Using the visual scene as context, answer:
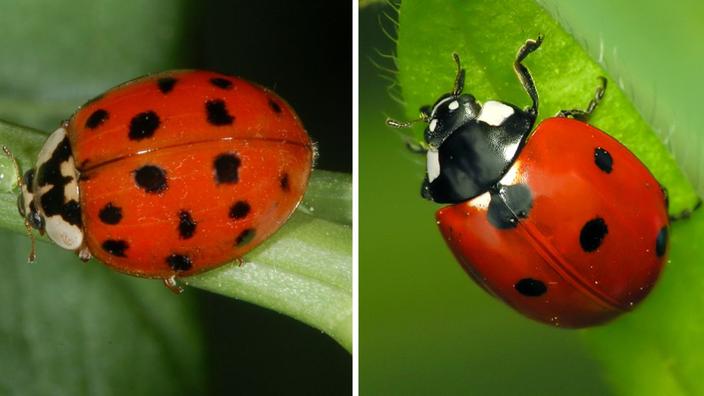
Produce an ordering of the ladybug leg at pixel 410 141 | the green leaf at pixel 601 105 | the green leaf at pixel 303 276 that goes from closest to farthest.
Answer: the green leaf at pixel 601 105, the green leaf at pixel 303 276, the ladybug leg at pixel 410 141

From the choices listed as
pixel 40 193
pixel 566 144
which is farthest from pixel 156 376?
pixel 566 144

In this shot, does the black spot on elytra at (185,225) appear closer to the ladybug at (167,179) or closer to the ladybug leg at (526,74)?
the ladybug at (167,179)

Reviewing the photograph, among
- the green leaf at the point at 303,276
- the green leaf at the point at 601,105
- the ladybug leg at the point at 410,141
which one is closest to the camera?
the green leaf at the point at 601,105

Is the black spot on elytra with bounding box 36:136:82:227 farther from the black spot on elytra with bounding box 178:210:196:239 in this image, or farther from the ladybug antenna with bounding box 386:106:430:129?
the ladybug antenna with bounding box 386:106:430:129

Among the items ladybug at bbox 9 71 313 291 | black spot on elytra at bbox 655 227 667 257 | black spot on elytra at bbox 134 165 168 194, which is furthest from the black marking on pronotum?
black spot on elytra at bbox 655 227 667 257

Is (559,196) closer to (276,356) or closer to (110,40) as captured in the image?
(276,356)

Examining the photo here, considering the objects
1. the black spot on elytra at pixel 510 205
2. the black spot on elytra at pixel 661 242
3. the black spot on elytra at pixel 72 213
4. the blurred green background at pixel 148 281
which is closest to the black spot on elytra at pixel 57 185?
the black spot on elytra at pixel 72 213

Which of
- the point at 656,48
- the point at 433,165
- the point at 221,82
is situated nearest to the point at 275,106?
the point at 221,82
